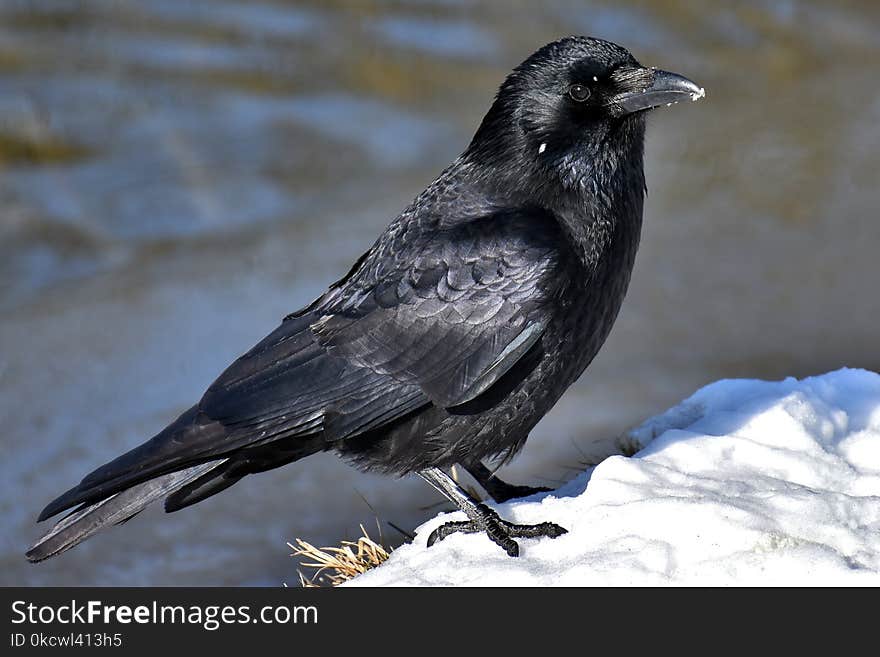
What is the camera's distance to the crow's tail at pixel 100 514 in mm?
4109

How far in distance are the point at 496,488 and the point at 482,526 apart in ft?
2.30

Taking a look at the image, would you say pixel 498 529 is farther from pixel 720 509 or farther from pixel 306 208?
pixel 306 208

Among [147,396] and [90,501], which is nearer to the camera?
[90,501]

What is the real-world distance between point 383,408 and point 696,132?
21.4ft

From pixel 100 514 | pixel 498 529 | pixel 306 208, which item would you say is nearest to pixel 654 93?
pixel 498 529

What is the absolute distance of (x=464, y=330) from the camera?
4.26 metres

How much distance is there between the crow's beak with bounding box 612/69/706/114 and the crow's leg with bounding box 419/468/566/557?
1.40 meters

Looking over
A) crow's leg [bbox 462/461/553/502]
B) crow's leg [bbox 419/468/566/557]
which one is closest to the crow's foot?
→ crow's leg [bbox 419/468/566/557]

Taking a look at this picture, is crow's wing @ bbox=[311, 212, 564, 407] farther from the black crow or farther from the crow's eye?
the crow's eye

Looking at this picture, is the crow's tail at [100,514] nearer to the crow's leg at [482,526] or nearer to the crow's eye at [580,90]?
the crow's leg at [482,526]

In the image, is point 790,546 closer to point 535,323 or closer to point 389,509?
point 535,323

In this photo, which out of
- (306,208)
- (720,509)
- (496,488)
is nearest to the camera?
(720,509)

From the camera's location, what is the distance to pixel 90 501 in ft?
13.5
